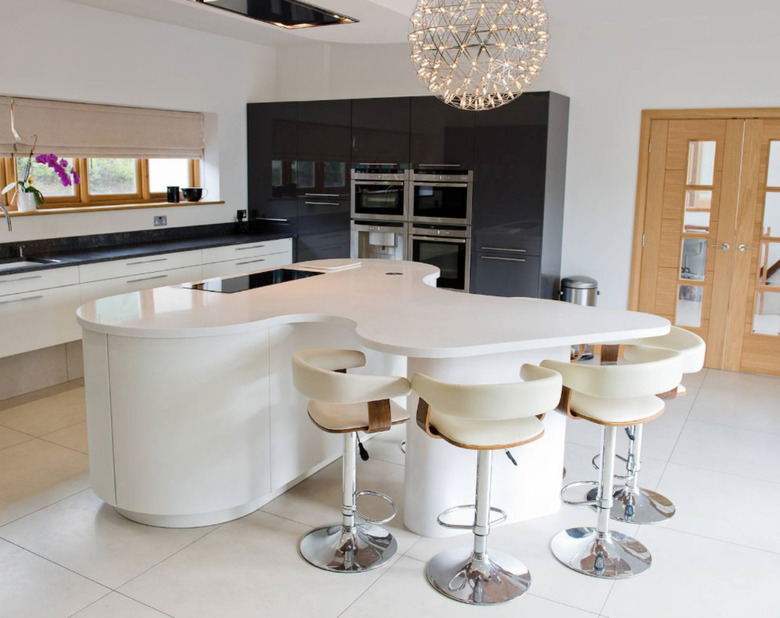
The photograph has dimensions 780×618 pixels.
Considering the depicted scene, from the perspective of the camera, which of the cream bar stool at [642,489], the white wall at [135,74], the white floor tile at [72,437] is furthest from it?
the white wall at [135,74]

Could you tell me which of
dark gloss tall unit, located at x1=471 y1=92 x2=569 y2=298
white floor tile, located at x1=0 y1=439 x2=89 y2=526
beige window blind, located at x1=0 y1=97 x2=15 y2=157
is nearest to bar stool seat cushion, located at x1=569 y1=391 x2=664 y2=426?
white floor tile, located at x1=0 y1=439 x2=89 y2=526

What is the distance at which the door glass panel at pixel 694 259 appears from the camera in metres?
6.18

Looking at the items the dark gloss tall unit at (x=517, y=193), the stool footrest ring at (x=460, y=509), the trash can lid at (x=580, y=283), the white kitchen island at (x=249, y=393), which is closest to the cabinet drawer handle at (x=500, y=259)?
the dark gloss tall unit at (x=517, y=193)

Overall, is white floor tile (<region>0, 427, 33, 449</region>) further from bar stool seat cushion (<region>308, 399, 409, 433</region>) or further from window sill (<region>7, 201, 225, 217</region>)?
bar stool seat cushion (<region>308, 399, 409, 433</region>)

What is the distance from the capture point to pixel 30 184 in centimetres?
533

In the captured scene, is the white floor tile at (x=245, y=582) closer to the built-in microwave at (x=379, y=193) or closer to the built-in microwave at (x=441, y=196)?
the built-in microwave at (x=441, y=196)

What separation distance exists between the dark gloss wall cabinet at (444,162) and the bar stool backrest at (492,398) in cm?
339

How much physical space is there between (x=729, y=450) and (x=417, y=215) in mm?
3119

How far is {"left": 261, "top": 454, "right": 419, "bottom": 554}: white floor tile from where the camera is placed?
344cm

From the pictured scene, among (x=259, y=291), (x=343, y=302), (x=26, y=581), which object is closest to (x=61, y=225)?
(x=259, y=291)

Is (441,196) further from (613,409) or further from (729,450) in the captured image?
(613,409)

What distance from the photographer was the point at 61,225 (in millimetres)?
5527

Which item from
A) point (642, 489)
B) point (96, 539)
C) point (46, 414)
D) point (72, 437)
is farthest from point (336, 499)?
point (46, 414)

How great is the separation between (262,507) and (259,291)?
114cm
